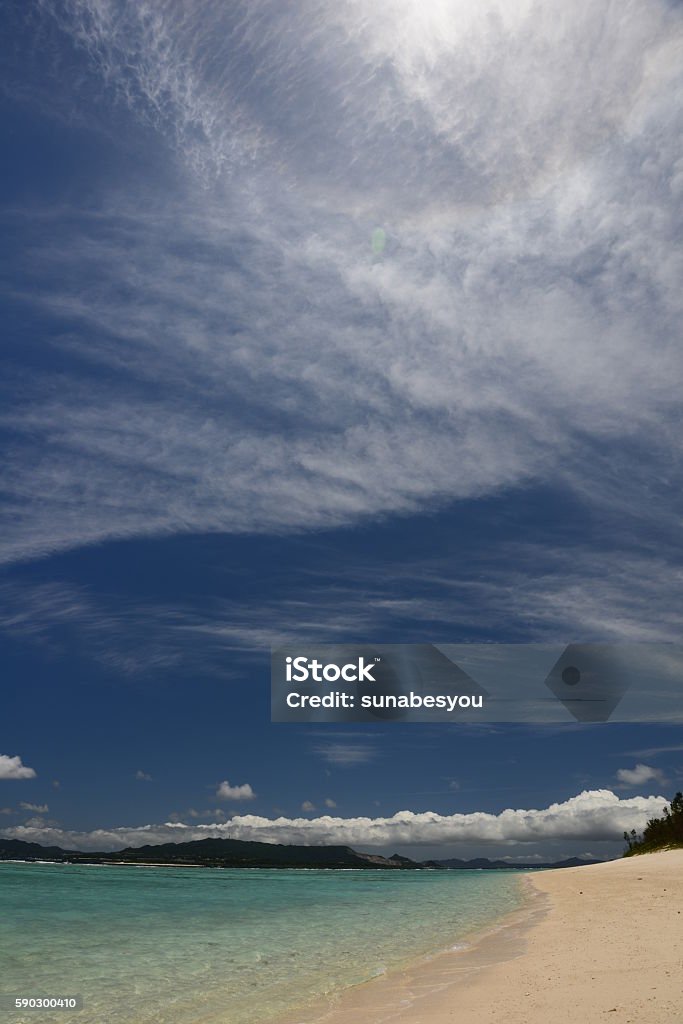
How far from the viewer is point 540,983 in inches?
451

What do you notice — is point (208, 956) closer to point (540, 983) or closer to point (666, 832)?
point (540, 983)

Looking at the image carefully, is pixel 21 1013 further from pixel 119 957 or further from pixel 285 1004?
pixel 119 957

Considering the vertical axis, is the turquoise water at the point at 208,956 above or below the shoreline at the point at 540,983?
below

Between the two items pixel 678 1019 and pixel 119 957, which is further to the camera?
pixel 119 957

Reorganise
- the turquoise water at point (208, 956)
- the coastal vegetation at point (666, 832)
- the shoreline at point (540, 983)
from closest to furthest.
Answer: the shoreline at point (540, 983)
the turquoise water at point (208, 956)
the coastal vegetation at point (666, 832)

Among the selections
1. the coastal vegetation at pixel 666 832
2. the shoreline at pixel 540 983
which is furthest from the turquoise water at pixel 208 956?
the coastal vegetation at pixel 666 832

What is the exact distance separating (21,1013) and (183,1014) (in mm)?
2975

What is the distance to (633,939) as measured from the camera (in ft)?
50.7

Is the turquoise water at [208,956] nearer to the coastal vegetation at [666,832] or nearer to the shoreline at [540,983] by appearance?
the shoreline at [540,983]

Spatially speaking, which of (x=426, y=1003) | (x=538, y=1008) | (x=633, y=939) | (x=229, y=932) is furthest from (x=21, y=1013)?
(x=229, y=932)

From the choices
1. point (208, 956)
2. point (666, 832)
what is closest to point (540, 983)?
point (208, 956)

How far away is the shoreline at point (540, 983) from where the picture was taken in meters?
9.32

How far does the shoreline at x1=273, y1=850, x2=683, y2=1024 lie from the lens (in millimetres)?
9320

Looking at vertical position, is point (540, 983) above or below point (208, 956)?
above
